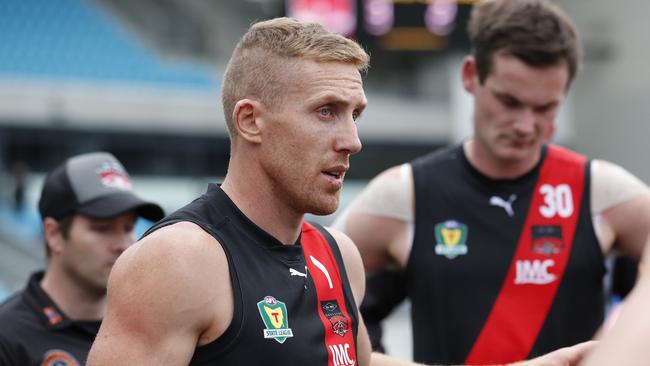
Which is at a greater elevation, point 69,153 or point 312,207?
point 312,207

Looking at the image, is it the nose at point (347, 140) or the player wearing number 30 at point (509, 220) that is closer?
the nose at point (347, 140)

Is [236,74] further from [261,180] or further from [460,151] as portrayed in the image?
[460,151]

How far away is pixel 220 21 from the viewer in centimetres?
2392

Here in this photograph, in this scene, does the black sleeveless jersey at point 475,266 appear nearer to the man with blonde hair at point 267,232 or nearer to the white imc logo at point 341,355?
the man with blonde hair at point 267,232

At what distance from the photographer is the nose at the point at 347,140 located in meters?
2.45

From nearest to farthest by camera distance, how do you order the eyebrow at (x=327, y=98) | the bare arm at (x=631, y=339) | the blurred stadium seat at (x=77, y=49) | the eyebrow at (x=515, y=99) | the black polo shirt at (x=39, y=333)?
the bare arm at (x=631, y=339) → the eyebrow at (x=327, y=98) → the black polo shirt at (x=39, y=333) → the eyebrow at (x=515, y=99) → the blurred stadium seat at (x=77, y=49)

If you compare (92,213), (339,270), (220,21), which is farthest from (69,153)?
(339,270)

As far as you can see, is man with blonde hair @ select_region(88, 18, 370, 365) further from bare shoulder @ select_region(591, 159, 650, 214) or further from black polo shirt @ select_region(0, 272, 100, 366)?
bare shoulder @ select_region(591, 159, 650, 214)

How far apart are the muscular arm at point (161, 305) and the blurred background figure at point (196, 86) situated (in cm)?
1408

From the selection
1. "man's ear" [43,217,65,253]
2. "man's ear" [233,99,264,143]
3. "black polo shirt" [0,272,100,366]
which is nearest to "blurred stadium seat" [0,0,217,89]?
"man's ear" [43,217,65,253]

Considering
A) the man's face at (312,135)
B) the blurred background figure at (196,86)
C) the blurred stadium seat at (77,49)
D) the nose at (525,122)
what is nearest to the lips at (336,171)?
the man's face at (312,135)

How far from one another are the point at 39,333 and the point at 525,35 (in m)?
2.13

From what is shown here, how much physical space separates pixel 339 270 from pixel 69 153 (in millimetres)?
18814

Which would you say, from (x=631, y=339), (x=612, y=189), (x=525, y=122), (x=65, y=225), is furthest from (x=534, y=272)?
(x=631, y=339)
